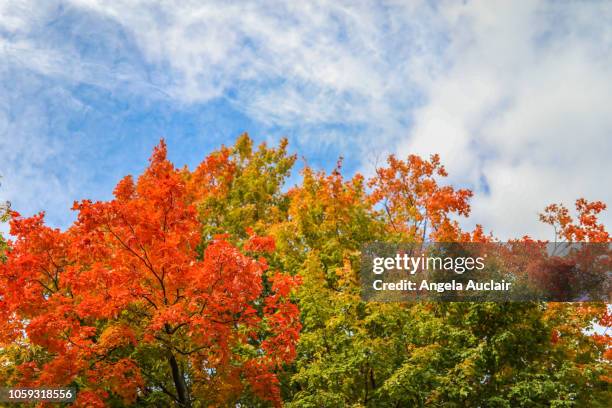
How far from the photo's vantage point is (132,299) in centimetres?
1094

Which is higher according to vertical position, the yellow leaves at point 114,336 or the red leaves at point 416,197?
the red leaves at point 416,197

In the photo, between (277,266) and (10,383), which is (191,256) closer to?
(10,383)

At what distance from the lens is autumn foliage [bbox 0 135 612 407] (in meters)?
10.9

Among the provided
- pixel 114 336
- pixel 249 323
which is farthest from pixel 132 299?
pixel 249 323

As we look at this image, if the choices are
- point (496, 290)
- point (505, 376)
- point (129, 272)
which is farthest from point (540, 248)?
point (129, 272)

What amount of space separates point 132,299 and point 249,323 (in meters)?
2.25

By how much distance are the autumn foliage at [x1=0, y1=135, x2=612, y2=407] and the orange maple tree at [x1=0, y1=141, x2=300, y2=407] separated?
3 cm

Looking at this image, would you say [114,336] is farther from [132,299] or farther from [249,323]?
[249,323]

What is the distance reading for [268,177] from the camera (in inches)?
974

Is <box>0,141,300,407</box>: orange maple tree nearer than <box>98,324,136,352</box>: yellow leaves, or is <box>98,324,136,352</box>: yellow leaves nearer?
<box>0,141,300,407</box>: orange maple tree

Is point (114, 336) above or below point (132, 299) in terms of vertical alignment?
below

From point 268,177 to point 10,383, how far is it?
1417cm

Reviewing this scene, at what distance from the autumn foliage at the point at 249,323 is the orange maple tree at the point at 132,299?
3cm

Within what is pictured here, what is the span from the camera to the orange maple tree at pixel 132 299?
10695mm
